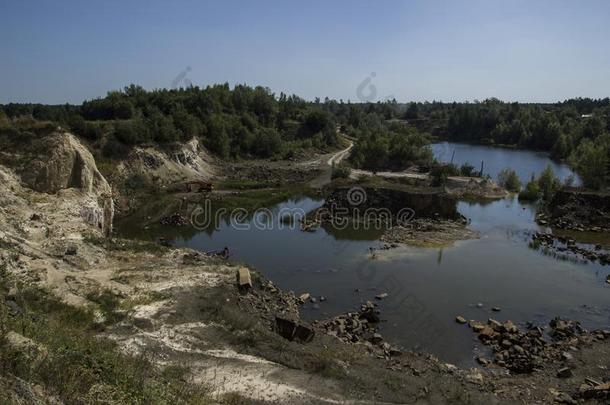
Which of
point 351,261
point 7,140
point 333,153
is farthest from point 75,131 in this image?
point 333,153

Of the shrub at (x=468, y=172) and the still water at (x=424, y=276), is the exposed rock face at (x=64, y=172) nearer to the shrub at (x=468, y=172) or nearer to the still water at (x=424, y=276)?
the still water at (x=424, y=276)

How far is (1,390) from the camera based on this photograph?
20.1ft

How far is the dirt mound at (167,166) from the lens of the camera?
153 ft

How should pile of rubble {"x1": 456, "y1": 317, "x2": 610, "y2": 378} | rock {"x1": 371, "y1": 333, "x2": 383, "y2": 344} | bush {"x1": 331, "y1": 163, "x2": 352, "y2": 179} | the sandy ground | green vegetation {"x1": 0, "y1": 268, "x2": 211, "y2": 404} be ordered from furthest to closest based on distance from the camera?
bush {"x1": 331, "y1": 163, "x2": 352, "y2": 179} → rock {"x1": 371, "y1": 333, "x2": 383, "y2": 344} → pile of rubble {"x1": 456, "y1": 317, "x2": 610, "y2": 378} → the sandy ground → green vegetation {"x1": 0, "y1": 268, "x2": 211, "y2": 404}

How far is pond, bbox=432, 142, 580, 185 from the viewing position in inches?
2766

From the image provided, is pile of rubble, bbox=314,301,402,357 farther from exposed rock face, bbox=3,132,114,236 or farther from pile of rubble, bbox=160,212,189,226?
pile of rubble, bbox=160,212,189,226

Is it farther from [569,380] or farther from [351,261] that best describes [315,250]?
[569,380]

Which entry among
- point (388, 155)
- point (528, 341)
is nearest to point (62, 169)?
point (528, 341)

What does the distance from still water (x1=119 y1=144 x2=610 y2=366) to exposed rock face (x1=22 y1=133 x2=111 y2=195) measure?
547 cm

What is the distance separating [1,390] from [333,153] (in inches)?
2833

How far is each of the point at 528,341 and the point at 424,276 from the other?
8251 mm

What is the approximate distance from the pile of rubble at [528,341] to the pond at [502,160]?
45309 mm

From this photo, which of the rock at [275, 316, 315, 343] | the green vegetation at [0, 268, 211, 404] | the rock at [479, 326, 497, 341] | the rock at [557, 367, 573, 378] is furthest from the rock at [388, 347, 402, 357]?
the green vegetation at [0, 268, 211, 404]

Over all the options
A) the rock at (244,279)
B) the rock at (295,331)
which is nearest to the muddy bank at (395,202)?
the rock at (244,279)
